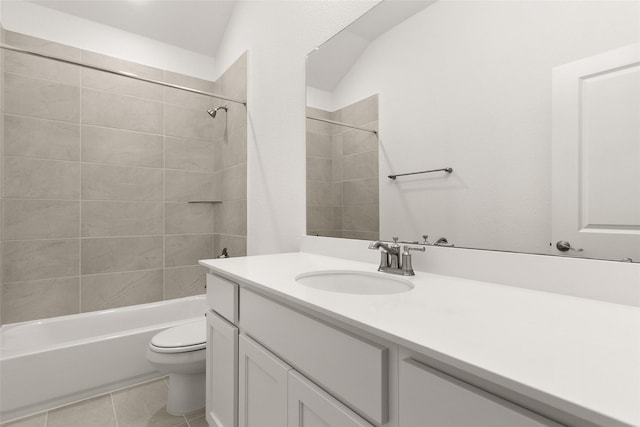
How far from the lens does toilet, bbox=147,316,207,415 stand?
159 centimetres

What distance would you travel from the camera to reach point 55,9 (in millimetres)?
2160

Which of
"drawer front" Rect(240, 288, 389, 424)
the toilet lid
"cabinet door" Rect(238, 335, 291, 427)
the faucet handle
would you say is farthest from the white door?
the toilet lid

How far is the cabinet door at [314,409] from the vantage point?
654 millimetres

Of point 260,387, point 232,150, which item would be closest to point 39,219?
point 232,150

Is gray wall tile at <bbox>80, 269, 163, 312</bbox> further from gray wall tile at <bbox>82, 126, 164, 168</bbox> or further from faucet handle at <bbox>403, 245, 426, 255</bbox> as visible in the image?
faucet handle at <bbox>403, 245, 426, 255</bbox>

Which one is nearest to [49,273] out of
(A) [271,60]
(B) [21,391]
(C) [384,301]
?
(B) [21,391]

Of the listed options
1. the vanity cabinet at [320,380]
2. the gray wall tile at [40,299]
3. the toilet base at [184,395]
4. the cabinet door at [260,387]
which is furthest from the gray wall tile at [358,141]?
the gray wall tile at [40,299]

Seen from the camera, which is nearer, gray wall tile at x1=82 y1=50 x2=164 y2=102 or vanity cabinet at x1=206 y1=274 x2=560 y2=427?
vanity cabinet at x1=206 y1=274 x2=560 y2=427

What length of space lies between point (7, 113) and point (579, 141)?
9.81 ft

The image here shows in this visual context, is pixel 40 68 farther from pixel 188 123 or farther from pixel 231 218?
pixel 231 218

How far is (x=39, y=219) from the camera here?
211 centimetres

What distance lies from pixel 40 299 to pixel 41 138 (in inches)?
43.0

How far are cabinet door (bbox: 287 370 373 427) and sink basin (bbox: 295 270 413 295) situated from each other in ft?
Result: 1.12

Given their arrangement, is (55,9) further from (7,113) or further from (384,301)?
(384,301)
